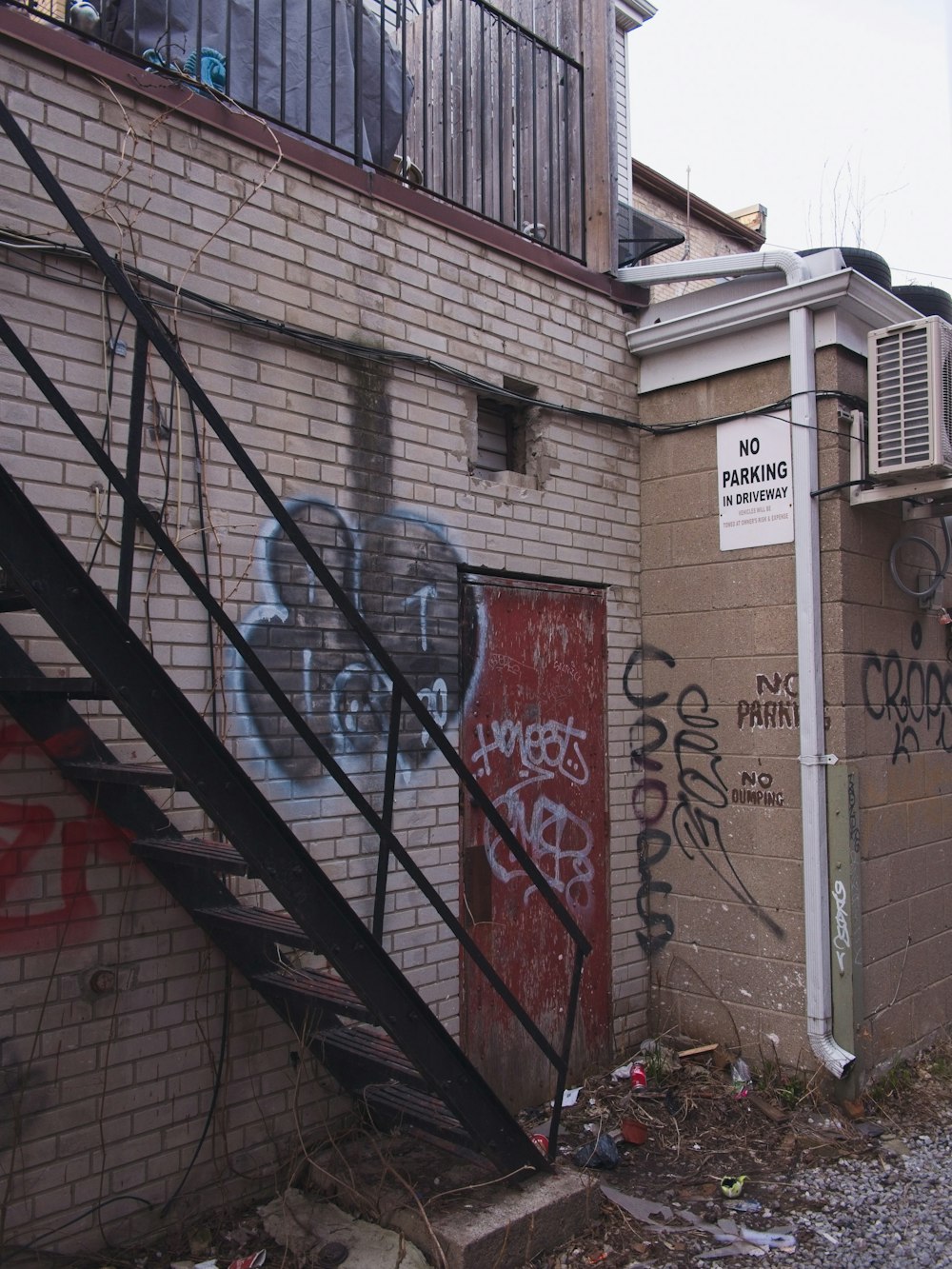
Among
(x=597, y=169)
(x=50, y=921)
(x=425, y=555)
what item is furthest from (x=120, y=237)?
(x=597, y=169)

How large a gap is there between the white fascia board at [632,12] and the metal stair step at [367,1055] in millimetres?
6508

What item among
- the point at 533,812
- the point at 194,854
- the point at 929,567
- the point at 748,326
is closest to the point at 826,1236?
the point at 533,812

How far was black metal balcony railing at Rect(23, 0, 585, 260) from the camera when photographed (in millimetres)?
4164

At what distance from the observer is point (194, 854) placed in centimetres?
299

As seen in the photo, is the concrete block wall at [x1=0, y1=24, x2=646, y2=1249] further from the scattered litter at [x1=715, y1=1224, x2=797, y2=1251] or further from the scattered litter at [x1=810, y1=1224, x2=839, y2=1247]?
the scattered litter at [x1=810, y1=1224, x2=839, y2=1247]

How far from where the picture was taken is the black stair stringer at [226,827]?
2574 millimetres

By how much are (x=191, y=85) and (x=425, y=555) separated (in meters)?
1.98

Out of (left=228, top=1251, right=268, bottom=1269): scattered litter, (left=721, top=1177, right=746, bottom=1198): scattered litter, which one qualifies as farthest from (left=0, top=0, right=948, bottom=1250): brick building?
(left=721, top=1177, right=746, bottom=1198): scattered litter

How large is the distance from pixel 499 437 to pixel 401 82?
1794 millimetres

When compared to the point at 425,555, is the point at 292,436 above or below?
above

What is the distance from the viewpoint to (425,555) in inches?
174

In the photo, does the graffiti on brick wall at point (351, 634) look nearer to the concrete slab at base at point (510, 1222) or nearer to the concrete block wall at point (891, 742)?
the concrete slab at base at point (510, 1222)

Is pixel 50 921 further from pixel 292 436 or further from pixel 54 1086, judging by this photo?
pixel 292 436

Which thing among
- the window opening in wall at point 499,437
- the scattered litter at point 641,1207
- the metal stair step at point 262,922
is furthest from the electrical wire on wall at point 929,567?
the metal stair step at point 262,922
